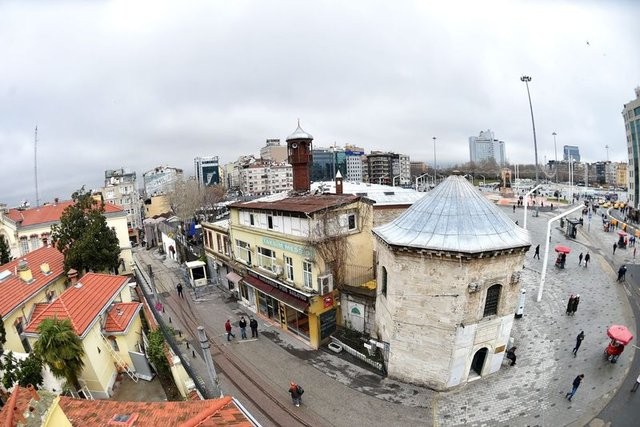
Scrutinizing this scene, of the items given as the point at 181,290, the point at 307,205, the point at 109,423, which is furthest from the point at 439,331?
the point at 181,290

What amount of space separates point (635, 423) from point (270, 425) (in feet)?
44.6

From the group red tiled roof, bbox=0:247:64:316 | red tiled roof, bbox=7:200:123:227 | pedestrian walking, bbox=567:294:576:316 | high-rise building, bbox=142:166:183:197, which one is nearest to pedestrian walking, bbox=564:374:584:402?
pedestrian walking, bbox=567:294:576:316

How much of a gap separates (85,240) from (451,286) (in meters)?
24.3

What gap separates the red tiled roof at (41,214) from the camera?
32.1 meters

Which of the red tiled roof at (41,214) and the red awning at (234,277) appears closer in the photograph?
the red awning at (234,277)

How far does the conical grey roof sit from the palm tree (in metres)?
13.3

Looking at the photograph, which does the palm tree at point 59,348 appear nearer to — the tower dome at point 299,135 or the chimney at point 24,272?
the chimney at point 24,272

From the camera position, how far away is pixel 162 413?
31.5ft

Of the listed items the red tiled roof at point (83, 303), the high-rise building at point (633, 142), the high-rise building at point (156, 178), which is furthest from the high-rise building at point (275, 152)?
the red tiled roof at point (83, 303)

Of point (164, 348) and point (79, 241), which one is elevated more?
point (79, 241)

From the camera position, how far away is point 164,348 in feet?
51.1

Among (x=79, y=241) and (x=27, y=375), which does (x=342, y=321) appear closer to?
(x=27, y=375)

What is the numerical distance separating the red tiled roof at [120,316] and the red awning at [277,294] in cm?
787

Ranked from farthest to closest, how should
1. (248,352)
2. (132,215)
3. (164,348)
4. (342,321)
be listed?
(132,215), (342,321), (248,352), (164,348)
